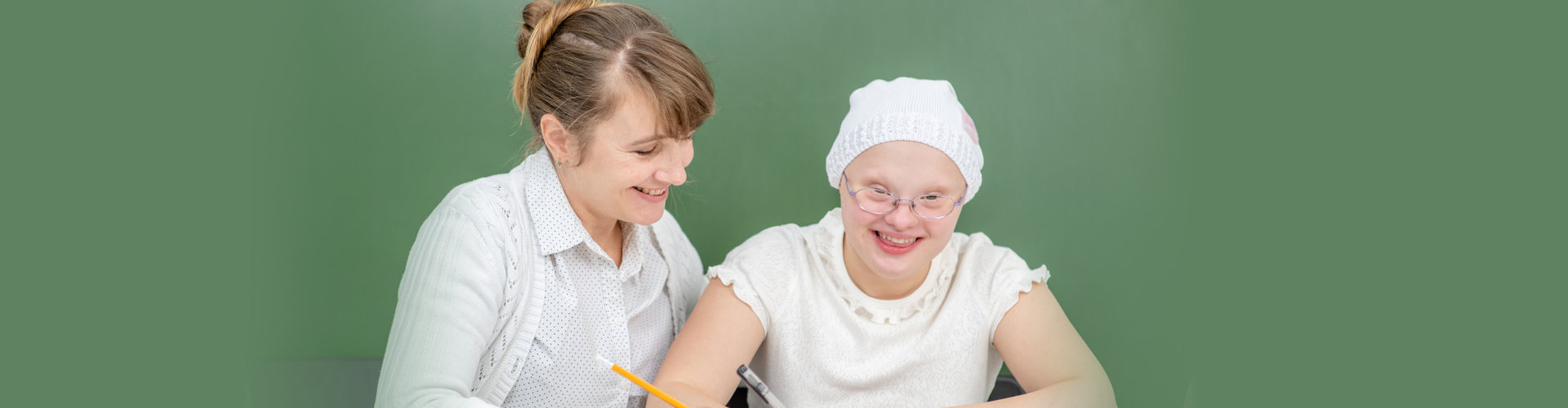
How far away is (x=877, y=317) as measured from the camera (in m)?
1.40

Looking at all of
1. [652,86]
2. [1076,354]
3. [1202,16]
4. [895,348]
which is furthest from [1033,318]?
[652,86]

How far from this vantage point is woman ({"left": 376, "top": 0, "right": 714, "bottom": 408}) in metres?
1.16

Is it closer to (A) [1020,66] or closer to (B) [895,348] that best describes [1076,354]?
(B) [895,348]

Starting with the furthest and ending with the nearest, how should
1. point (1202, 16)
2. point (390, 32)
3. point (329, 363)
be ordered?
point (329, 363)
point (390, 32)
point (1202, 16)

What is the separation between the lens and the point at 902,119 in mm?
1252

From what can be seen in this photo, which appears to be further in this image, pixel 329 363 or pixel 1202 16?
pixel 329 363

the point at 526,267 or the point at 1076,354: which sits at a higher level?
the point at 526,267

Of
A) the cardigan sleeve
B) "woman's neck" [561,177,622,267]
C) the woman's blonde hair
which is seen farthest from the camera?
"woman's neck" [561,177,622,267]

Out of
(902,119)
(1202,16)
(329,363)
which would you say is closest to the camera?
(1202,16)

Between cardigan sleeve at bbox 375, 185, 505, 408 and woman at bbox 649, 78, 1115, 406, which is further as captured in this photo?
woman at bbox 649, 78, 1115, 406

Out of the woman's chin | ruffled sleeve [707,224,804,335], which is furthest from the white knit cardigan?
ruffled sleeve [707,224,804,335]

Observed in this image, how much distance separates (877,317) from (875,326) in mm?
14

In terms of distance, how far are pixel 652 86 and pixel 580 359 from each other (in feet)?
1.25

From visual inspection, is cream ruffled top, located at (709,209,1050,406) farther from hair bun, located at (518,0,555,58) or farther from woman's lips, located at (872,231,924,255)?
hair bun, located at (518,0,555,58)
